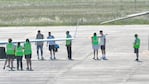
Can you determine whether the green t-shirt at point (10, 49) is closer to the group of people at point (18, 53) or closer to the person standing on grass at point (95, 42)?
the group of people at point (18, 53)

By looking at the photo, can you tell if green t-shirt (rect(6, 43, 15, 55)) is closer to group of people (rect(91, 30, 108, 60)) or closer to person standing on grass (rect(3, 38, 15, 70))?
person standing on grass (rect(3, 38, 15, 70))

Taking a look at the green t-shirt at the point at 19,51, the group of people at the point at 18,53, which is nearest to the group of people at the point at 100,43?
the group of people at the point at 18,53

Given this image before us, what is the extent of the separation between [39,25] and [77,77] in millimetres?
28805

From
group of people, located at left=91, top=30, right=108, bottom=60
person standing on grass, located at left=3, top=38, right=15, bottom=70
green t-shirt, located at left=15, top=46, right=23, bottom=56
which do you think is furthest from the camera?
group of people, located at left=91, top=30, right=108, bottom=60

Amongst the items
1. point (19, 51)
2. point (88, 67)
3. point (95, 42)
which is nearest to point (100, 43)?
point (95, 42)

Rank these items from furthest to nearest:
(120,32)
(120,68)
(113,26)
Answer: (113,26) < (120,32) < (120,68)

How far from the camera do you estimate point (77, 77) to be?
86.9 ft

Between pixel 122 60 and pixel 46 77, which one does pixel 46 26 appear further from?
pixel 46 77

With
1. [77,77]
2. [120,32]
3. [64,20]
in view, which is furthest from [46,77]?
[64,20]

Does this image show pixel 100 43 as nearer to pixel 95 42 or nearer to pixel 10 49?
pixel 95 42

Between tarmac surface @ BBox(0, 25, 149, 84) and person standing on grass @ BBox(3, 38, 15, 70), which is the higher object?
person standing on grass @ BBox(3, 38, 15, 70)

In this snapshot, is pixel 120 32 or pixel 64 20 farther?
pixel 64 20

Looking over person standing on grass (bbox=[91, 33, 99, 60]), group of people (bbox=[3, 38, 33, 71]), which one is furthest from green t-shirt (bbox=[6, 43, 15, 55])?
person standing on grass (bbox=[91, 33, 99, 60])

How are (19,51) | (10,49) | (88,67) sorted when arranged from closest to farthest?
(19,51) < (88,67) < (10,49)
